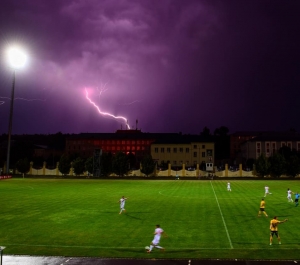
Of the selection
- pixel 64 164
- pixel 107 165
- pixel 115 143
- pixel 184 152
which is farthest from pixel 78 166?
pixel 115 143

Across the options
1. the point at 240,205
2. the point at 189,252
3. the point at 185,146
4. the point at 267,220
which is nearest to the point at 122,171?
the point at 185,146

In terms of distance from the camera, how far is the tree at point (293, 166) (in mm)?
99650

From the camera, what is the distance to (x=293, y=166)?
10031 cm

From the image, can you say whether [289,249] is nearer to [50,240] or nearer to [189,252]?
[189,252]

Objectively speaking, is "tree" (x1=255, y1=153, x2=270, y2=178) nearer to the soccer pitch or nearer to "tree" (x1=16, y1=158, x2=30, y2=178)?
the soccer pitch

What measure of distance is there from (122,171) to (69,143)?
85539 mm

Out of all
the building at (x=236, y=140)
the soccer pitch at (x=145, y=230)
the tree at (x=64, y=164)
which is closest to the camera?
the soccer pitch at (x=145, y=230)

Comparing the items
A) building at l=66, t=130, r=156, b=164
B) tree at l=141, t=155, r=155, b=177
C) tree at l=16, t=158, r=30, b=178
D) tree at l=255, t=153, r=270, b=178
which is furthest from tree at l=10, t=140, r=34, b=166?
tree at l=255, t=153, r=270, b=178

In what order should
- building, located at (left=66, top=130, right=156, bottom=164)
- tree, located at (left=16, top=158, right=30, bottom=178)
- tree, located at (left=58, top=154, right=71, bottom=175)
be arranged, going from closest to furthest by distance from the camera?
tree, located at (left=58, top=154, right=71, bottom=175) → tree, located at (left=16, top=158, right=30, bottom=178) → building, located at (left=66, top=130, right=156, bottom=164)

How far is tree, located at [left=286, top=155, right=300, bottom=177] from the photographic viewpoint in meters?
99.7

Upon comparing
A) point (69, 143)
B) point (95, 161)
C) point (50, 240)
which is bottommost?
point (50, 240)

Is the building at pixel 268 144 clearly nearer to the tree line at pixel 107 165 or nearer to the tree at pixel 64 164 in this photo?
the tree line at pixel 107 165

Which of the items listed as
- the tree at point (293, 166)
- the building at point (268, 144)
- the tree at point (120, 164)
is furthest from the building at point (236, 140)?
the tree at point (120, 164)

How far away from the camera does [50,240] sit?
22.1m
